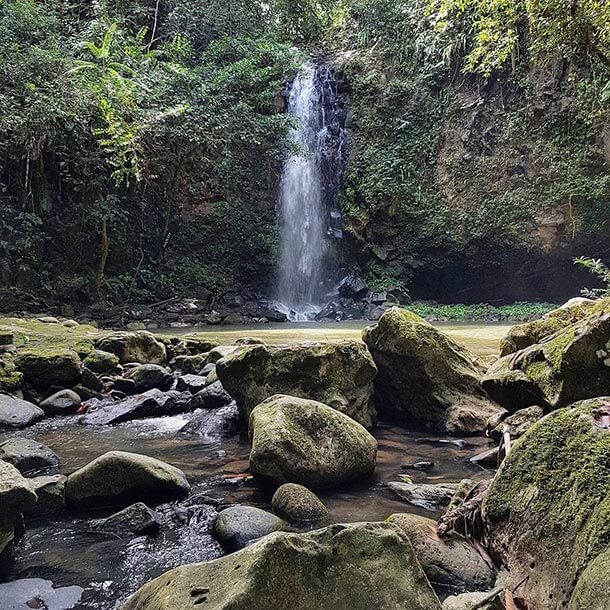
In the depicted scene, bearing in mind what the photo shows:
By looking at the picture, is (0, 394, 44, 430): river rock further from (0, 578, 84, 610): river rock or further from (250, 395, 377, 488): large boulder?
(0, 578, 84, 610): river rock

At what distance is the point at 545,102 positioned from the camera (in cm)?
1636

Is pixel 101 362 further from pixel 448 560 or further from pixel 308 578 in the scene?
pixel 308 578

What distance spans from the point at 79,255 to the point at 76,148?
3140mm

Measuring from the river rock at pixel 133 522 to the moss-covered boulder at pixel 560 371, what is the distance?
244 centimetres

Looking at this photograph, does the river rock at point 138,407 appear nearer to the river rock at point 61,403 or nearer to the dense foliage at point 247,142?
the river rock at point 61,403

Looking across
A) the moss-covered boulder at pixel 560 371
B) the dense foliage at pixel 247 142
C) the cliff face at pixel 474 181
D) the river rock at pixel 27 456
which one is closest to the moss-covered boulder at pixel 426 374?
the moss-covered boulder at pixel 560 371

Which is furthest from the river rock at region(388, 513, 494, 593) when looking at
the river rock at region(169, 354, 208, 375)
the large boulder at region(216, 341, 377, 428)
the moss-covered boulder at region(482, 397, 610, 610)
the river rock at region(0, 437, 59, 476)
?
the river rock at region(169, 354, 208, 375)

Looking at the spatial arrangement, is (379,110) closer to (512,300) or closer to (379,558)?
(512,300)

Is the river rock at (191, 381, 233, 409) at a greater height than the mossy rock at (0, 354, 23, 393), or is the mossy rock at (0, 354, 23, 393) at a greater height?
the mossy rock at (0, 354, 23, 393)

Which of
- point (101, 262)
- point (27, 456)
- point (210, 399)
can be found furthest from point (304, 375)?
point (101, 262)

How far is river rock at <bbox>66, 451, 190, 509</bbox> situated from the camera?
283cm

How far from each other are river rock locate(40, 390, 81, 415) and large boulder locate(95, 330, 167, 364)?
5.06ft

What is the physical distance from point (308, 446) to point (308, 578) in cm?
166

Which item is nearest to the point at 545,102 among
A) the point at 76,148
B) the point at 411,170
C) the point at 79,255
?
the point at 411,170
